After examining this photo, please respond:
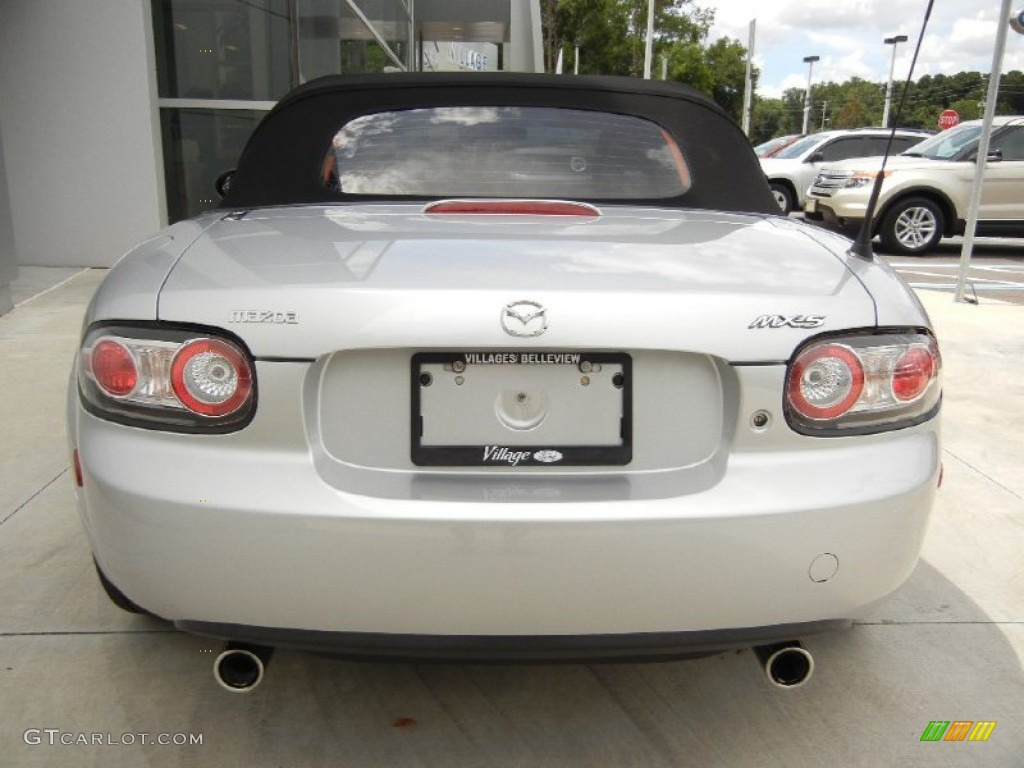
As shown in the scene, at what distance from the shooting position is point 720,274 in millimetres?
1973

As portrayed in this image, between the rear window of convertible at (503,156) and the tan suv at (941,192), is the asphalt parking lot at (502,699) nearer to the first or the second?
the rear window of convertible at (503,156)

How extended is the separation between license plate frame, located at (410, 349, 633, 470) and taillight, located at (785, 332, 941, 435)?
1.08 feet

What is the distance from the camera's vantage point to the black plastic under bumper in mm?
1870

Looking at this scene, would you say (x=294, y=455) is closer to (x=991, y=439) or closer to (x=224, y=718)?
(x=224, y=718)

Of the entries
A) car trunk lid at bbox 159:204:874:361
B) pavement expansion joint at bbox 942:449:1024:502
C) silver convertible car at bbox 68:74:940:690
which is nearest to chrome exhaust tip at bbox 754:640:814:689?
silver convertible car at bbox 68:74:940:690

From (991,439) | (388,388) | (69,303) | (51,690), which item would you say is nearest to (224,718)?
(51,690)

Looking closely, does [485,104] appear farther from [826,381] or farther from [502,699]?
[502,699]

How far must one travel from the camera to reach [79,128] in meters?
9.15

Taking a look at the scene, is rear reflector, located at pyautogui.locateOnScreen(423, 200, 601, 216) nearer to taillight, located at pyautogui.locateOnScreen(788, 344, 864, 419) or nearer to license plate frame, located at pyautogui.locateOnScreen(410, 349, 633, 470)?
license plate frame, located at pyautogui.locateOnScreen(410, 349, 633, 470)

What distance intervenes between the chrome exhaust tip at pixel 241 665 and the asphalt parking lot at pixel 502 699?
15cm

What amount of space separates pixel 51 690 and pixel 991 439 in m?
4.28

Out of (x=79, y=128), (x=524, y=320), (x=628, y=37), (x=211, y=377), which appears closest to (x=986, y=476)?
(x=524, y=320)

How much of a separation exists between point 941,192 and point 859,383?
1230cm

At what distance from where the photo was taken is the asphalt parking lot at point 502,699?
2242mm
